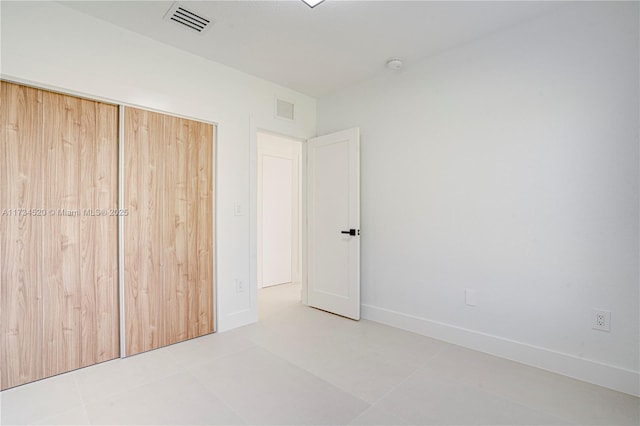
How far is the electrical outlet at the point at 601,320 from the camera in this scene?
6.83 ft

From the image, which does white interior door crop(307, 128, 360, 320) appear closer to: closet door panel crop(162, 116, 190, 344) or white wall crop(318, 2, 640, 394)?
white wall crop(318, 2, 640, 394)

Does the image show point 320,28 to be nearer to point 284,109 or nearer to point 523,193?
point 284,109

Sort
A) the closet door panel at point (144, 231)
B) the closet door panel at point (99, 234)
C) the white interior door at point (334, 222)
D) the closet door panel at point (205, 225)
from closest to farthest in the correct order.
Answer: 1. the closet door panel at point (99, 234)
2. the closet door panel at point (144, 231)
3. the closet door panel at point (205, 225)
4. the white interior door at point (334, 222)

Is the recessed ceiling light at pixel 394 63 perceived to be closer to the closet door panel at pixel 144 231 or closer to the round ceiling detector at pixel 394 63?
the round ceiling detector at pixel 394 63

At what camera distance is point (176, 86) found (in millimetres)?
2758

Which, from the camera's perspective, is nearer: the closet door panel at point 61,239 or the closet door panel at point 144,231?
the closet door panel at point 61,239

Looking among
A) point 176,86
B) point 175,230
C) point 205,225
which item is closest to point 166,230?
point 175,230

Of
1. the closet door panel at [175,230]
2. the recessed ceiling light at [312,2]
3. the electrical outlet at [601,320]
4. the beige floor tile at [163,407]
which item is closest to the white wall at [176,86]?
the closet door panel at [175,230]

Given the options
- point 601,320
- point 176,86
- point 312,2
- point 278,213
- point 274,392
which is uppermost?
point 312,2

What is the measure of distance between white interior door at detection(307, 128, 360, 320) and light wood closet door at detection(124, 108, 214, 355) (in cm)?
126

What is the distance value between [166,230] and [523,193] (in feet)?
9.47

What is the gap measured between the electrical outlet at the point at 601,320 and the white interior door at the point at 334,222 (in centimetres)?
189

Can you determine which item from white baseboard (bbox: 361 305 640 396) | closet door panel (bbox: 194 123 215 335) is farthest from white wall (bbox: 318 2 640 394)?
closet door panel (bbox: 194 123 215 335)

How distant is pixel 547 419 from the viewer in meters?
1.74
